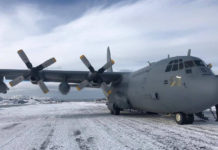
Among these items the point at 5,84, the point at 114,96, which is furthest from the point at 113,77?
the point at 5,84

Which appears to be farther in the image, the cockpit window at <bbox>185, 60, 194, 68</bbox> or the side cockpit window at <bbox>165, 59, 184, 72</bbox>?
the side cockpit window at <bbox>165, 59, 184, 72</bbox>

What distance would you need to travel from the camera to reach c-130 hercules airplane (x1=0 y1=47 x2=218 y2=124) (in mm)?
10500

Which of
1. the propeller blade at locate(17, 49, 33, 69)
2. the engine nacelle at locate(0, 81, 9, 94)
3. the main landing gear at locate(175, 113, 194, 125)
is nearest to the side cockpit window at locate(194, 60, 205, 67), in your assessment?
the main landing gear at locate(175, 113, 194, 125)

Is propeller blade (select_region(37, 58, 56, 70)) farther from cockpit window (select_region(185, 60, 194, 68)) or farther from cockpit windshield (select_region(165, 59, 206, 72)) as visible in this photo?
cockpit window (select_region(185, 60, 194, 68))

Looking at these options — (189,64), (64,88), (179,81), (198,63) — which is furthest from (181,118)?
(64,88)

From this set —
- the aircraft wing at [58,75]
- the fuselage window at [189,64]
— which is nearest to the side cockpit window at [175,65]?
the fuselage window at [189,64]

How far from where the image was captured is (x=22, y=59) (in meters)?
18.4

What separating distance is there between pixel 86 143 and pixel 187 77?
260 inches

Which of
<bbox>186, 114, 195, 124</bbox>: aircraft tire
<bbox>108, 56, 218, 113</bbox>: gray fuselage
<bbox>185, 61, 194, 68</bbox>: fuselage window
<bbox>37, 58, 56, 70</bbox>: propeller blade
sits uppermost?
<bbox>37, 58, 56, 70</bbox>: propeller blade

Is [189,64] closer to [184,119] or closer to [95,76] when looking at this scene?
[184,119]

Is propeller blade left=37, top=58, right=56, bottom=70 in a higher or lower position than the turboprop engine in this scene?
higher

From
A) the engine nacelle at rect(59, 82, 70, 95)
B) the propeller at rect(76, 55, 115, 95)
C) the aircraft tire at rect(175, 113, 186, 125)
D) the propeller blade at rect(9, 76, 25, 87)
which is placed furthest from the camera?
the engine nacelle at rect(59, 82, 70, 95)

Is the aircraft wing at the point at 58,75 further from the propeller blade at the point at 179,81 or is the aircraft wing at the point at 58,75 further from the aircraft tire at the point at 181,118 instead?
the aircraft tire at the point at 181,118

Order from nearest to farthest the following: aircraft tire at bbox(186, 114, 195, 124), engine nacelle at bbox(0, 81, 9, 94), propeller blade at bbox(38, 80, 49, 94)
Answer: aircraft tire at bbox(186, 114, 195, 124), propeller blade at bbox(38, 80, 49, 94), engine nacelle at bbox(0, 81, 9, 94)
